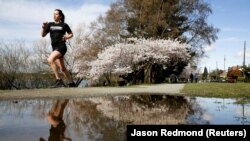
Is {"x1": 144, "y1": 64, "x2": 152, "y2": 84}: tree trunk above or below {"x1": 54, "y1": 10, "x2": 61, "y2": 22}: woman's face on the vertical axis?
below

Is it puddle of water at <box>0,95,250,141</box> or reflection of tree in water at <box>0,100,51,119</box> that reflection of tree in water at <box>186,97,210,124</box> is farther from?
reflection of tree in water at <box>0,100,51,119</box>

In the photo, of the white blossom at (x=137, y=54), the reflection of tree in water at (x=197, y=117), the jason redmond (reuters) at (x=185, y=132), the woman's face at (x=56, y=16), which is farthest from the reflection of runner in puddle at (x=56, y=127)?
the white blossom at (x=137, y=54)

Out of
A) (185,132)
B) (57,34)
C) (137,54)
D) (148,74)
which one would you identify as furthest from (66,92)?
(148,74)

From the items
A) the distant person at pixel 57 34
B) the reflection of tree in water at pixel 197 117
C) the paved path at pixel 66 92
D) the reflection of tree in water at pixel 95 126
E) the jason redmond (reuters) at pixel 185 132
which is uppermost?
the distant person at pixel 57 34

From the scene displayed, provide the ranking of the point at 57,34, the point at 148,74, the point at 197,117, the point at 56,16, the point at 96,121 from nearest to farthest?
the point at 56,16 → the point at 57,34 → the point at 96,121 → the point at 197,117 → the point at 148,74

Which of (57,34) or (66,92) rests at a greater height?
(57,34)

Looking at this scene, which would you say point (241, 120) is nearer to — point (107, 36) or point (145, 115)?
point (145, 115)

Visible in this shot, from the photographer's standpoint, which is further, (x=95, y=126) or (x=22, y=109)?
(x=22, y=109)

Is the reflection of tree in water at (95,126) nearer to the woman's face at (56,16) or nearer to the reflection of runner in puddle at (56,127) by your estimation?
the reflection of runner in puddle at (56,127)

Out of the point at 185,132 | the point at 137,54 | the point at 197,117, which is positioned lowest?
the point at 197,117

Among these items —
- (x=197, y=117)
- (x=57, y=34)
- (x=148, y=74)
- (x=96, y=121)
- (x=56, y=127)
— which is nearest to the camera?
(x=57, y=34)

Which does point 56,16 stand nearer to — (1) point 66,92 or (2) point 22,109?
(2) point 22,109

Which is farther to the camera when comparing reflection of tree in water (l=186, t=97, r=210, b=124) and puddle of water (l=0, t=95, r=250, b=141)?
reflection of tree in water (l=186, t=97, r=210, b=124)

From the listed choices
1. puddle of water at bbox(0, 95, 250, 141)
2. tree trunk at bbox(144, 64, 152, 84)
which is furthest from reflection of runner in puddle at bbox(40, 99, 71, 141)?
tree trunk at bbox(144, 64, 152, 84)
